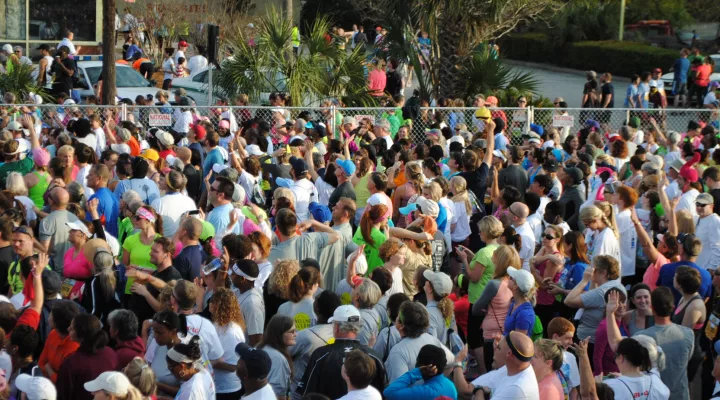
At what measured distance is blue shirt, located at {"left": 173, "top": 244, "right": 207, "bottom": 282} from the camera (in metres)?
8.55

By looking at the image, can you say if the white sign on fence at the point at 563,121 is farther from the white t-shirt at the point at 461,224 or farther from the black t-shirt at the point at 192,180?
the black t-shirt at the point at 192,180

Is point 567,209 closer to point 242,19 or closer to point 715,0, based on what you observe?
point 242,19

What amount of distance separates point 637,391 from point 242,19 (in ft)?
92.3

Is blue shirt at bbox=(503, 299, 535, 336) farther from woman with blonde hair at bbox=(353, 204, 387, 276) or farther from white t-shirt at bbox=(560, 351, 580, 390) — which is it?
woman with blonde hair at bbox=(353, 204, 387, 276)

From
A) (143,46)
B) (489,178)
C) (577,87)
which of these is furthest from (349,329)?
(577,87)

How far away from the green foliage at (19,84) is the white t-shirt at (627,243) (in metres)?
13.5

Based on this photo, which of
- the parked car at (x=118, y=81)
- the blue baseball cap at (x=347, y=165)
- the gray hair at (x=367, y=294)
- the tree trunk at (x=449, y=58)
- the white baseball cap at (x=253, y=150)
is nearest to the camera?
the gray hair at (x=367, y=294)

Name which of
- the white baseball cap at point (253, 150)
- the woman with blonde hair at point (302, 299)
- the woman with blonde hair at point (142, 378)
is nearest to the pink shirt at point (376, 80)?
the white baseball cap at point (253, 150)

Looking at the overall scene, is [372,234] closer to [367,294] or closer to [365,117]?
[367,294]

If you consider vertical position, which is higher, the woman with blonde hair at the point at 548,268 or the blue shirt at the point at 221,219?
the blue shirt at the point at 221,219

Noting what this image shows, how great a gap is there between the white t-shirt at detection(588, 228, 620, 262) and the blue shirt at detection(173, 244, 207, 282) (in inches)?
137

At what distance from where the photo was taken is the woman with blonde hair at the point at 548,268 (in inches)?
351

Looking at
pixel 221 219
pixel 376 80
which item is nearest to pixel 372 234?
pixel 221 219

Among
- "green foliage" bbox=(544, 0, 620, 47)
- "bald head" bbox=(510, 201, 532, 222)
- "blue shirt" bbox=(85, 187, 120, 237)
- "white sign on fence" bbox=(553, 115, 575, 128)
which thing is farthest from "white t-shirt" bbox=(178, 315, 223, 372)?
"green foliage" bbox=(544, 0, 620, 47)
